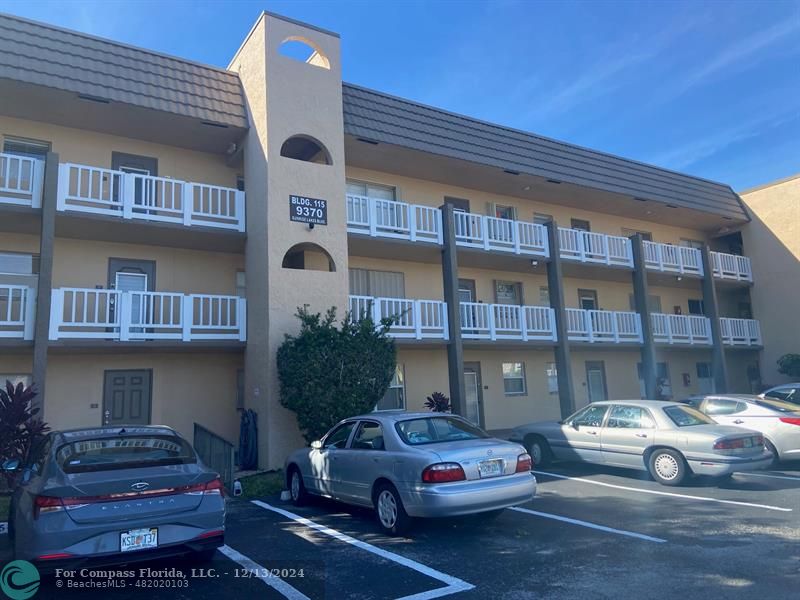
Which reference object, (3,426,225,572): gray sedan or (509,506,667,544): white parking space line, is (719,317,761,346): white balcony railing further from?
(3,426,225,572): gray sedan

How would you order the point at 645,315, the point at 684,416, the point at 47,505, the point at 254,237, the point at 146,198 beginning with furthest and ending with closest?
the point at 645,315 < the point at 254,237 < the point at 146,198 < the point at 684,416 < the point at 47,505

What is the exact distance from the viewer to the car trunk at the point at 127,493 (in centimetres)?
512

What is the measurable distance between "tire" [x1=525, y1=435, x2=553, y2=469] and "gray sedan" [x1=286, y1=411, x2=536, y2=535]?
4.40m

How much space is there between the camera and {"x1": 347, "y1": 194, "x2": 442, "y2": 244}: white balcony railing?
14.8m

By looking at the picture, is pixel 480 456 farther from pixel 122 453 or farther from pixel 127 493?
pixel 122 453

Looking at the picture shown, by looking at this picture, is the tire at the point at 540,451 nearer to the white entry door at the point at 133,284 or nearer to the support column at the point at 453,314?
the support column at the point at 453,314

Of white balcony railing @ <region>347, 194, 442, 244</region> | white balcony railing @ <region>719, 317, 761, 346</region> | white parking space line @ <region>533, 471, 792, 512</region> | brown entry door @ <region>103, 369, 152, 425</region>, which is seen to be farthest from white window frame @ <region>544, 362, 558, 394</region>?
brown entry door @ <region>103, 369, 152, 425</region>

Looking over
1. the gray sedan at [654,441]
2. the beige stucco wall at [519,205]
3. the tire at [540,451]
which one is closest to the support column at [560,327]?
the beige stucco wall at [519,205]

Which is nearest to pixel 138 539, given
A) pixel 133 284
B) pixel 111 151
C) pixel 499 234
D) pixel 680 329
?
pixel 133 284

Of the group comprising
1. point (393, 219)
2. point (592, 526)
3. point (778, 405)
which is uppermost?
point (393, 219)

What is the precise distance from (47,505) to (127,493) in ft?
2.05

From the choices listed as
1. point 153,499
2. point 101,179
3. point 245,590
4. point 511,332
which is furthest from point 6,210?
point 511,332

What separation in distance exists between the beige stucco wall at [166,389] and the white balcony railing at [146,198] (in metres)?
3.24

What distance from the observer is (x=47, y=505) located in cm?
505
